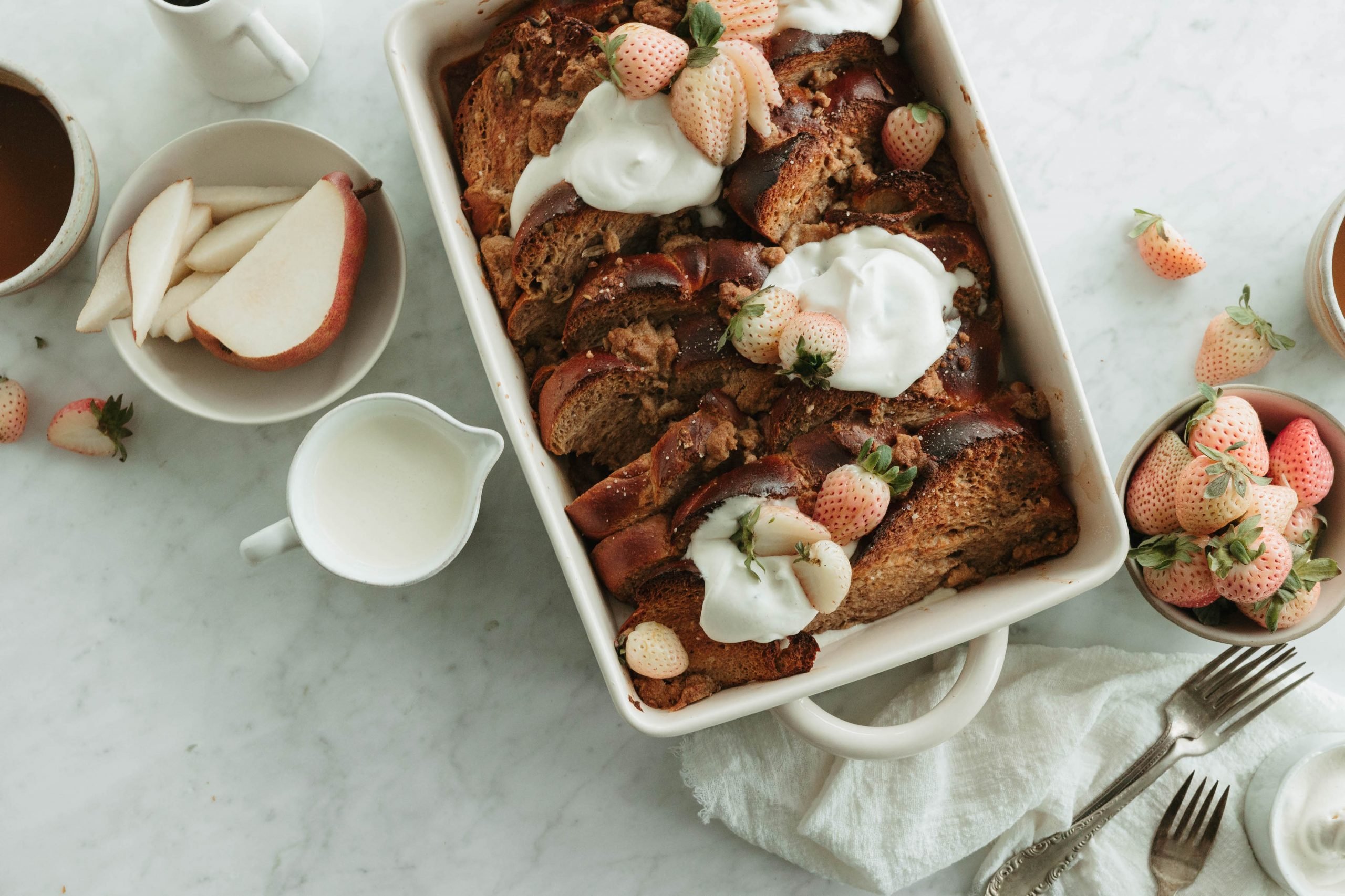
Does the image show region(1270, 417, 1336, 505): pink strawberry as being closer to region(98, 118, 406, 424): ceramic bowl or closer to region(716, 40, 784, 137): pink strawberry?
region(716, 40, 784, 137): pink strawberry

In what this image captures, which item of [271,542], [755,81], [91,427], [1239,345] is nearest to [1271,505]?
[1239,345]

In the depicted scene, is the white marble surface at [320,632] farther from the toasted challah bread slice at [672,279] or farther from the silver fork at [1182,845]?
the toasted challah bread slice at [672,279]

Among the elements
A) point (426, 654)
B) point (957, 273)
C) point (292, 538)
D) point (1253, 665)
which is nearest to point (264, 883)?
point (426, 654)

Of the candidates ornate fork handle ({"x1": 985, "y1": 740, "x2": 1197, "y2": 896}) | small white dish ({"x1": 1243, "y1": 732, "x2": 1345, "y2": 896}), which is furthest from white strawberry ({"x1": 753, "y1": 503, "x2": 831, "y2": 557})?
small white dish ({"x1": 1243, "y1": 732, "x2": 1345, "y2": 896})

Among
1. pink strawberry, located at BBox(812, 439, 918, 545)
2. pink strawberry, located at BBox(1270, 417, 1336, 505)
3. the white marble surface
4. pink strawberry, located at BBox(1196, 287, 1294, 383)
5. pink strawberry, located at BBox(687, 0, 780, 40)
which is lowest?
the white marble surface

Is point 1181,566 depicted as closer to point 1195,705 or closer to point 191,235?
point 1195,705

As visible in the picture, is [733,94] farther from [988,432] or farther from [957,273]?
[988,432]
